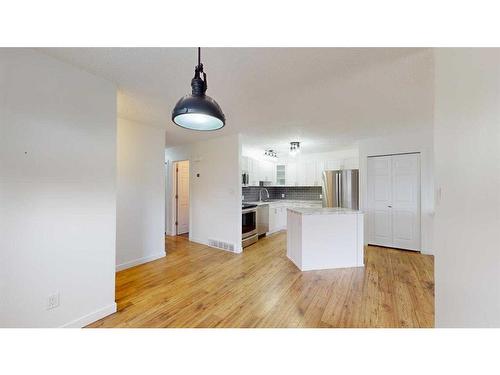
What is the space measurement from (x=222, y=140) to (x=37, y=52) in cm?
280

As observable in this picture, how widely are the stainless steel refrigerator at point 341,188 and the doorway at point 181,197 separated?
12.3 ft

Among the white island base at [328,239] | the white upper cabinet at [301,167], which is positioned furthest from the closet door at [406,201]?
the white island base at [328,239]

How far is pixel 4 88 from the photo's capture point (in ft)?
4.47

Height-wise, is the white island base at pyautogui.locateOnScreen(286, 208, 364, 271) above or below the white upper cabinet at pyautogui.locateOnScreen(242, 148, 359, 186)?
below

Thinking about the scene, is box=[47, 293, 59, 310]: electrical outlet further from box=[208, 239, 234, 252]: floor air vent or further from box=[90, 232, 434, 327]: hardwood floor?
box=[208, 239, 234, 252]: floor air vent

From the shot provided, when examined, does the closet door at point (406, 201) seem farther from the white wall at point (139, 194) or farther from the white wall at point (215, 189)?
the white wall at point (139, 194)

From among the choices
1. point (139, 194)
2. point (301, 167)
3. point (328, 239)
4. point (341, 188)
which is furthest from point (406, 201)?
point (139, 194)

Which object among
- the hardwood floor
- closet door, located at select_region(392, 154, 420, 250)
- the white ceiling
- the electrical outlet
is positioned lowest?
the hardwood floor

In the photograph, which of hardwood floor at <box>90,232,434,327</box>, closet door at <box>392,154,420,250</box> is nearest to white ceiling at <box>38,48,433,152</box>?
closet door at <box>392,154,420,250</box>

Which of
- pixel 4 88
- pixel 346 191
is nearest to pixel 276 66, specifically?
pixel 4 88

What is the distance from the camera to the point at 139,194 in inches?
128

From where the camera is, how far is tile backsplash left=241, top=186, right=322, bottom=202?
5.71m

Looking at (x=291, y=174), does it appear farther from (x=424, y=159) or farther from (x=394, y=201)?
(x=424, y=159)

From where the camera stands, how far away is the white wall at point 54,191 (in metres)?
1.38
